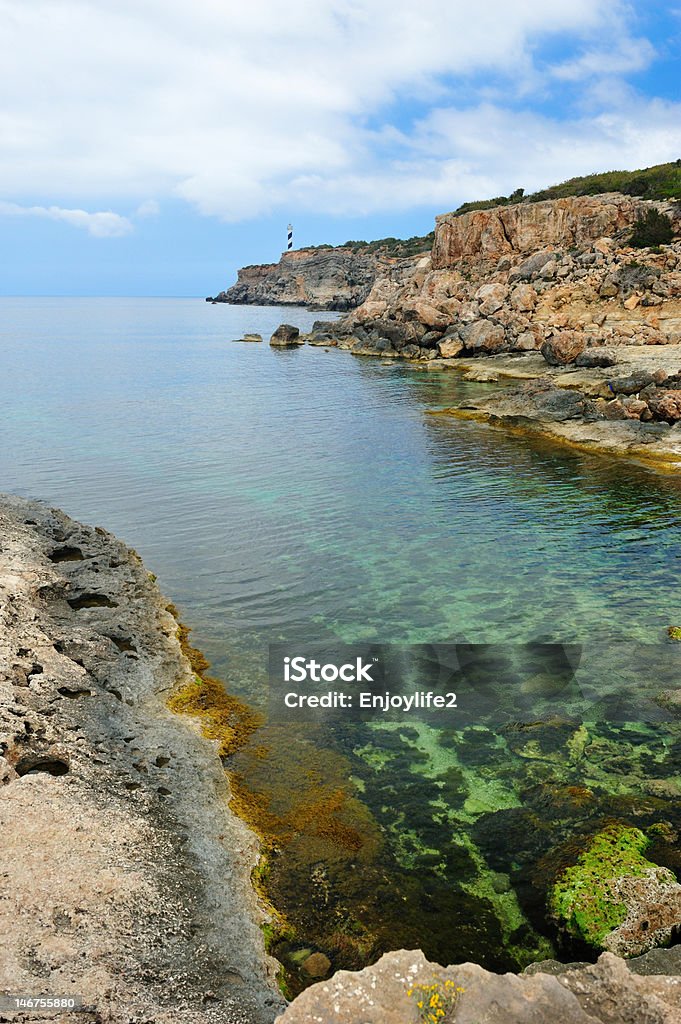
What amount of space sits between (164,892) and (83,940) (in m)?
1.05

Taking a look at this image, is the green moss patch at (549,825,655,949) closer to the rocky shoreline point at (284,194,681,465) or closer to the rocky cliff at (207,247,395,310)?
the rocky shoreline point at (284,194,681,465)

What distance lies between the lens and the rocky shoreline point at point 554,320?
3425cm

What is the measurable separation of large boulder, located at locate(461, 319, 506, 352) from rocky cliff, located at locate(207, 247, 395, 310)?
88.9 m

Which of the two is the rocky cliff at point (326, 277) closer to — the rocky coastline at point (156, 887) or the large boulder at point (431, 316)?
the large boulder at point (431, 316)

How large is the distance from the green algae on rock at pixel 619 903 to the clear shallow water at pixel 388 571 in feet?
1.73

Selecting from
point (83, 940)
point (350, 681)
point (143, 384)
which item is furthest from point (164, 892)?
point (143, 384)

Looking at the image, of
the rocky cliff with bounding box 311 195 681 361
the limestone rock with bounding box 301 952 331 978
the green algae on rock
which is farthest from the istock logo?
the rocky cliff with bounding box 311 195 681 361

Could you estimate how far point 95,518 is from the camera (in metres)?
21.8

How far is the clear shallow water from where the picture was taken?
8.30 meters

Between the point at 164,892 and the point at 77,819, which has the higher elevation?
the point at 77,819

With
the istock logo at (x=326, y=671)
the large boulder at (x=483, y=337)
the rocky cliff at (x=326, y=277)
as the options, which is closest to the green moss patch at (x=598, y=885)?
the istock logo at (x=326, y=671)

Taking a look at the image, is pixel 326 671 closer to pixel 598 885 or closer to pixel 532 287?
pixel 598 885

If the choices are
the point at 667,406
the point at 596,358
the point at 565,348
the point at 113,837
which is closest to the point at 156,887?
the point at 113,837

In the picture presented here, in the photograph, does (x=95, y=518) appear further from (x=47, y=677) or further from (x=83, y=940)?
(x=83, y=940)
